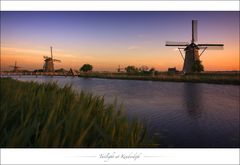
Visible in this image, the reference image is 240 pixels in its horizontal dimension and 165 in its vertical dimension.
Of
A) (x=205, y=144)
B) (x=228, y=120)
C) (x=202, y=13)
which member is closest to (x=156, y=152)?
(x=202, y=13)

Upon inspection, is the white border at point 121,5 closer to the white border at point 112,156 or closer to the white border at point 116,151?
the white border at point 116,151

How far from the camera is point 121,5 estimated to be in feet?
10.0

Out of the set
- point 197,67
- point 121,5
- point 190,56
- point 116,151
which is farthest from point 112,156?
point 190,56

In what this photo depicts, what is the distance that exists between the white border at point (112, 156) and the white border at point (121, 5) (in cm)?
199

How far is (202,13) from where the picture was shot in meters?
3.35

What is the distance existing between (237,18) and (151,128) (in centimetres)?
406

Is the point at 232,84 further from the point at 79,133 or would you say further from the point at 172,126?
the point at 79,133

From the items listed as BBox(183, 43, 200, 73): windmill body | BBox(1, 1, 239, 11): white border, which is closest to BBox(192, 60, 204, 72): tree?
BBox(183, 43, 200, 73): windmill body

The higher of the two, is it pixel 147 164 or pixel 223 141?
pixel 147 164

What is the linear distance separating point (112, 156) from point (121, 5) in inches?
82.0

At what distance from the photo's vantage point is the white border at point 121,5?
302cm

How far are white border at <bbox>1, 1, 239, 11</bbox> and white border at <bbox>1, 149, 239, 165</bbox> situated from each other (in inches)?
78.3

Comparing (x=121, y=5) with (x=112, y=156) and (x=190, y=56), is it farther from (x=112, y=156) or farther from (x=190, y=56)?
(x=190, y=56)

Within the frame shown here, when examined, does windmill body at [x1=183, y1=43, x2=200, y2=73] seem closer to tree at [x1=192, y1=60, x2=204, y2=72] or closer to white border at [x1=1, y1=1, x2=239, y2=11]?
tree at [x1=192, y1=60, x2=204, y2=72]
